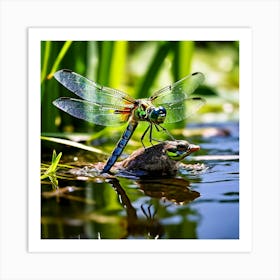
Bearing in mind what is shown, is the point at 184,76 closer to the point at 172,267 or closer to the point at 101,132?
the point at 101,132

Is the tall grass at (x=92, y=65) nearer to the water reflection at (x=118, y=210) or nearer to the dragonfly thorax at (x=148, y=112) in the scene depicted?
the dragonfly thorax at (x=148, y=112)

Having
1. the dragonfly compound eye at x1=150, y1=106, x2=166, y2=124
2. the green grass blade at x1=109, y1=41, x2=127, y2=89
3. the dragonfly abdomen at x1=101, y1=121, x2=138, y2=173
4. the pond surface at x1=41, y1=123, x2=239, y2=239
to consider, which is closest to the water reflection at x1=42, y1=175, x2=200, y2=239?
the pond surface at x1=41, y1=123, x2=239, y2=239

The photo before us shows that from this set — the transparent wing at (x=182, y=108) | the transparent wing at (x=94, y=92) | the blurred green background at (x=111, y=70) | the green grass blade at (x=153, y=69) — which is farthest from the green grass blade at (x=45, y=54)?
the transparent wing at (x=182, y=108)

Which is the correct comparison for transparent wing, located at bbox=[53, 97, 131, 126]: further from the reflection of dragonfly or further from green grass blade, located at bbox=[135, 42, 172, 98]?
green grass blade, located at bbox=[135, 42, 172, 98]
